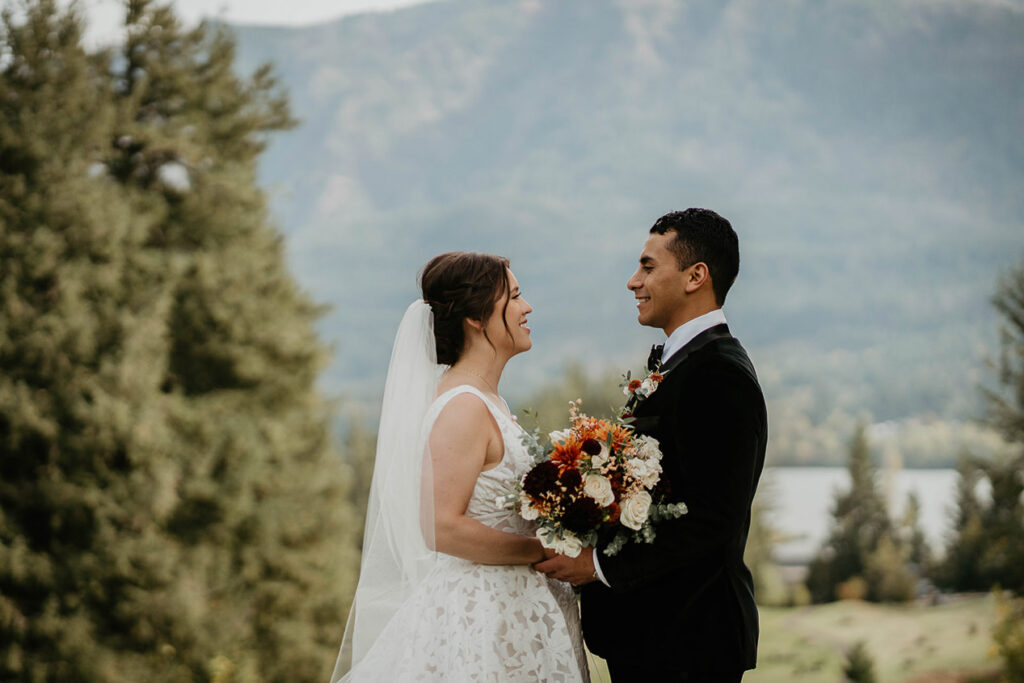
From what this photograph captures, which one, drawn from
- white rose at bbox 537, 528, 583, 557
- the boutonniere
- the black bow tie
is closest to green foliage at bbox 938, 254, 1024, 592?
the black bow tie

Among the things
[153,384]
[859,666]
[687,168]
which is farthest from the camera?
[687,168]

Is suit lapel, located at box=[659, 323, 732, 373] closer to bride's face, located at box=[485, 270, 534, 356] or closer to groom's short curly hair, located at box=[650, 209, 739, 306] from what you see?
groom's short curly hair, located at box=[650, 209, 739, 306]

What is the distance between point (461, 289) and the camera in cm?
312

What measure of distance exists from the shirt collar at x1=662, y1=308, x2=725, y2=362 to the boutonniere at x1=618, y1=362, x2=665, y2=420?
0.47 feet

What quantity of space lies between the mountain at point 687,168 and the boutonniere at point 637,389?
22052mm

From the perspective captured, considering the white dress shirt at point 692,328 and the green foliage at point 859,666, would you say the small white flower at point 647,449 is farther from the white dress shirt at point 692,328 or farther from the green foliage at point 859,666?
the green foliage at point 859,666

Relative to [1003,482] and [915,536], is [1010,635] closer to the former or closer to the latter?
[1003,482]

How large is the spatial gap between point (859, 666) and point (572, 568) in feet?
46.8

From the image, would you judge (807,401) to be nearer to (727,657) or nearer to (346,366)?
(346,366)

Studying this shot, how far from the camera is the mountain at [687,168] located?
27109 mm

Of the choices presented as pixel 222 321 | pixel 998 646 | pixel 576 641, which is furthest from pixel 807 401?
pixel 576 641

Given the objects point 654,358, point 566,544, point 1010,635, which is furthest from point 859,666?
point 566,544

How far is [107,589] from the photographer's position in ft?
31.2

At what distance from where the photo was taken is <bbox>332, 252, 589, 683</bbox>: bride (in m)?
Result: 2.87
